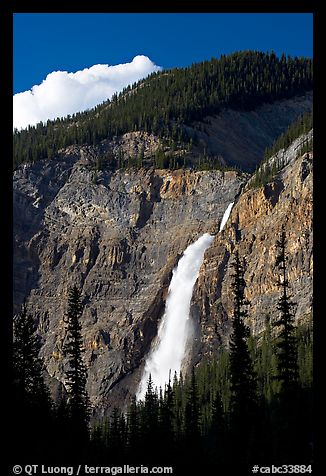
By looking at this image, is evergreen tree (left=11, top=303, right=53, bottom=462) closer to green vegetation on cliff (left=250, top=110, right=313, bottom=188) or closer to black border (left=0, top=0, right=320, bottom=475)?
black border (left=0, top=0, right=320, bottom=475)

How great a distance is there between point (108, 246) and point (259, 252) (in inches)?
1528

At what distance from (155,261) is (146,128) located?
2045 inches

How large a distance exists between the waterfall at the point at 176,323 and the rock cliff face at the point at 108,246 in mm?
1799

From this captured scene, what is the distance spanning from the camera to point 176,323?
146 metres

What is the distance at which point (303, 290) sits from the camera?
126 metres

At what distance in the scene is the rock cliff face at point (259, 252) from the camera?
131375 mm

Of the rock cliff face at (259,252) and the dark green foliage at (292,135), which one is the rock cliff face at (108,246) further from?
the rock cliff face at (259,252)

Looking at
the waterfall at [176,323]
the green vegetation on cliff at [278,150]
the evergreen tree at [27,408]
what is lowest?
the evergreen tree at [27,408]

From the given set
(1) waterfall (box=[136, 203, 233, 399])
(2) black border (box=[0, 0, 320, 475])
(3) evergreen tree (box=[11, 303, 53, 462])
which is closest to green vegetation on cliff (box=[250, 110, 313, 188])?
(1) waterfall (box=[136, 203, 233, 399])

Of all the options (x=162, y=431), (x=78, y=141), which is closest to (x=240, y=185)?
(x=78, y=141)

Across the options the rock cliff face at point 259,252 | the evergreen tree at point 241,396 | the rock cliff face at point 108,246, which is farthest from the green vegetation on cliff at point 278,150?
the evergreen tree at point 241,396
